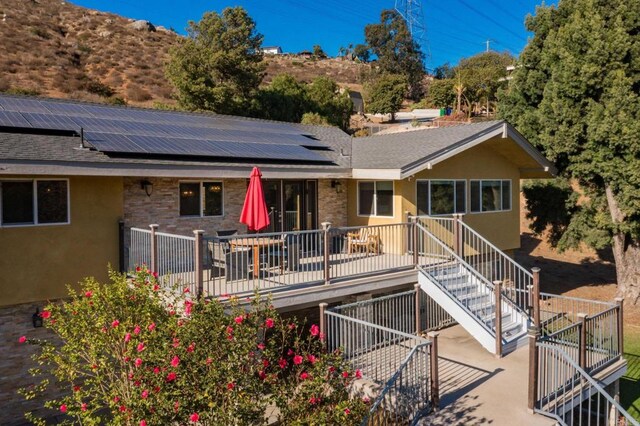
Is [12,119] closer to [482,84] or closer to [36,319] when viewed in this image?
[36,319]

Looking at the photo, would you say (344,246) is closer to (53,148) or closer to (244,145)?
(244,145)

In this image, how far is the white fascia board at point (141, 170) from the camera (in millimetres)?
9086

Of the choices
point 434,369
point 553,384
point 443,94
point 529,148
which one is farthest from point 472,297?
point 443,94

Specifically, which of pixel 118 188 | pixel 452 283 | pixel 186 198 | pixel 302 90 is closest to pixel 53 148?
pixel 118 188

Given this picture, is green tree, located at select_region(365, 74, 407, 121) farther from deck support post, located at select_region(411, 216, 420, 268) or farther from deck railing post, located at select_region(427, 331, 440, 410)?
deck railing post, located at select_region(427, 331, 440, 410)

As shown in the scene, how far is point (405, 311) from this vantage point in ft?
39.5

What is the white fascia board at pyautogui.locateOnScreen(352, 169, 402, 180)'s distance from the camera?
1348 centimetres

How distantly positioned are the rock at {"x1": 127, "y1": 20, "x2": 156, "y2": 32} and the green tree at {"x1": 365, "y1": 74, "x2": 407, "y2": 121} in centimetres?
3087

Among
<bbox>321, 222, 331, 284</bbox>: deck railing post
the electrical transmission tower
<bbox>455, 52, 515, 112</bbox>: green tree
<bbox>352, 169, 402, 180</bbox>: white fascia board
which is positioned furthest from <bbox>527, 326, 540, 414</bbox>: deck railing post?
the electrical transmission tower

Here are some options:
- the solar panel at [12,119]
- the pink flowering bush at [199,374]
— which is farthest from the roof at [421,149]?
the solar panel at [12,119]

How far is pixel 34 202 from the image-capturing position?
389 inches

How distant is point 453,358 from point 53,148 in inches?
395

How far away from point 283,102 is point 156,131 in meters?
25.6

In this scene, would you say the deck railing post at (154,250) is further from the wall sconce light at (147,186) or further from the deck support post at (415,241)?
the deck support post at (415,241)
